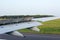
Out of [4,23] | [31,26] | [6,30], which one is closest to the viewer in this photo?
[6,30]

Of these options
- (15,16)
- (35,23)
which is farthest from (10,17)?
(35,23)

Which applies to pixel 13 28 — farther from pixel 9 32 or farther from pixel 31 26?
pixel 31 26

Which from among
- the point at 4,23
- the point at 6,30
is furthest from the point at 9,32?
the point at 4,23

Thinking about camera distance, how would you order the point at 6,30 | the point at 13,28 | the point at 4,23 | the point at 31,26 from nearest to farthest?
the point at 6,30 → the point at 13,28 → the point at 4,23 → the point at 31,26

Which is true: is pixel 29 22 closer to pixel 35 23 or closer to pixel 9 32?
pixel 35 23

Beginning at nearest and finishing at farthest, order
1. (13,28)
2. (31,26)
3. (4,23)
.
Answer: (13,28)
(4,23)
(31,26)

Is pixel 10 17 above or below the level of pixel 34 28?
above

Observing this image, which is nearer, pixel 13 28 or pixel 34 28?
pixel 13 28

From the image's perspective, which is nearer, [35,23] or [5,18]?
[5,18]

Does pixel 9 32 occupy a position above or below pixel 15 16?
below
